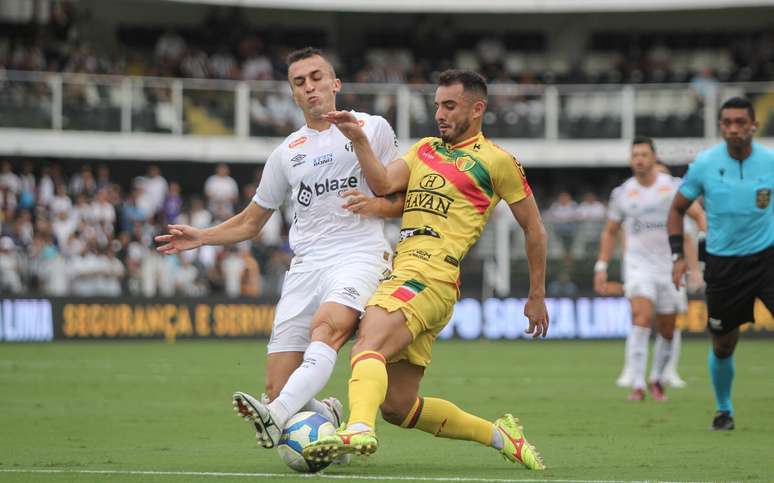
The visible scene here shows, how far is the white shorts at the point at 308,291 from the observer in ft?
28.5

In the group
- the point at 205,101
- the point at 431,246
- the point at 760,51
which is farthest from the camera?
the point at 760,51

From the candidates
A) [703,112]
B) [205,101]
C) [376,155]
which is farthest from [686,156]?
[376,155]

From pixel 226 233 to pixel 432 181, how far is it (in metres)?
1.66

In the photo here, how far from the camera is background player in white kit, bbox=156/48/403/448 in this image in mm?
8805

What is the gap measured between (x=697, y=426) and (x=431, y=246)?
4.54 meters

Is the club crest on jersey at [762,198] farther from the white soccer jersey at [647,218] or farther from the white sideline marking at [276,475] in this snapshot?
the white soccer jersey at [647,218]

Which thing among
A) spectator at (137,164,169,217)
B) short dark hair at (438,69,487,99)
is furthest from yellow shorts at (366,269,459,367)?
spectator at (137,164,169,217)

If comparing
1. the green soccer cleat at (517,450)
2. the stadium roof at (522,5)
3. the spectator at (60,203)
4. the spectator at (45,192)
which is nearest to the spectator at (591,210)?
the stadium roof at (522,5)

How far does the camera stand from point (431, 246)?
8531 mm

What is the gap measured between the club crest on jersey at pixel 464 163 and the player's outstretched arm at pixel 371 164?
358 mm

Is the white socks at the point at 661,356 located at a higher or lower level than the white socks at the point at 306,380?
lower

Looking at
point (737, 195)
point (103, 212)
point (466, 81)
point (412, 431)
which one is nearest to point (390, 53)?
point (103, 212)

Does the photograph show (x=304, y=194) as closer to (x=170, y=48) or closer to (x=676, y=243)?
(x=676, y=243)

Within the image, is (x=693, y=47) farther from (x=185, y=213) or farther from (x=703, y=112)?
(x=185, y=213)
